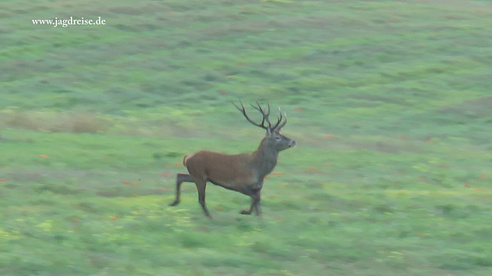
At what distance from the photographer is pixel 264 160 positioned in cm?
1788

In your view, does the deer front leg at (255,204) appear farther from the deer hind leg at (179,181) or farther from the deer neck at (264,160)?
the deer hind leg at (179,181)

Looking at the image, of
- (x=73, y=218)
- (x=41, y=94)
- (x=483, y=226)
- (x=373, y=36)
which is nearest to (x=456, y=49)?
(x=373, y=36)

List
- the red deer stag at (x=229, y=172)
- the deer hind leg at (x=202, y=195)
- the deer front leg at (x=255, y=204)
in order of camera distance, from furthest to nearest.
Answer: the red deer stag at (x=229, y=172)
the deer front leg at (x=255, y=204)
the deer hind leg at (x=202, y=195)

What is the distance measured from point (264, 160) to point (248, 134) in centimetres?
1156

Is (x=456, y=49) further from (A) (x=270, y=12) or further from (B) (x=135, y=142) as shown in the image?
(B) (x=135, y=142)

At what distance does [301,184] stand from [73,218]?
6503mm

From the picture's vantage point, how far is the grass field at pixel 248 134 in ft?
49.2

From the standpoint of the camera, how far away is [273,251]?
1498 centimetres

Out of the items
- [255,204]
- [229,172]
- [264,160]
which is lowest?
[255,204]

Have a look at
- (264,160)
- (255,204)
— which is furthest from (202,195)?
(264,160)

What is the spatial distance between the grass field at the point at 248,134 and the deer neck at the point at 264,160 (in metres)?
0.81
